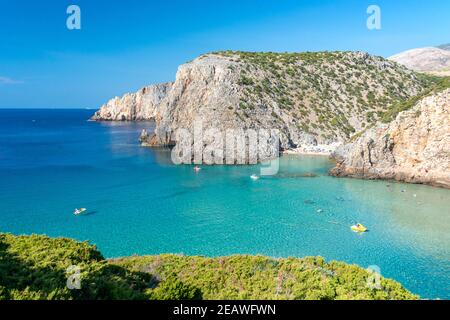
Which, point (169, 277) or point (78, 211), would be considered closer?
point (169, 277)

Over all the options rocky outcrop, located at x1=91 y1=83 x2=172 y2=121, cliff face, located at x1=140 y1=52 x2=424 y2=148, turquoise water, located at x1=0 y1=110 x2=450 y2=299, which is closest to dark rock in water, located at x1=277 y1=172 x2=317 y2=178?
turquoise water, located at x1=0 y1=110 x2=450 y2=299

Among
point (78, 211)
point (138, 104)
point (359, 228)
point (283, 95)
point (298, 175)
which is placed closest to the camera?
point (359, 228)

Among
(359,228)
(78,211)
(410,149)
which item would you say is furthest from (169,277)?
(410,149)

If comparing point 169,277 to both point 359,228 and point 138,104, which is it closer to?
point 359,228

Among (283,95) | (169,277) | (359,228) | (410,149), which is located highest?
(283,95)

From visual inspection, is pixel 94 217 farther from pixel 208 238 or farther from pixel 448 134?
pixel 448 134

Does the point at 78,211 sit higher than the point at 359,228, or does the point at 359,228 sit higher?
the point at 78,211

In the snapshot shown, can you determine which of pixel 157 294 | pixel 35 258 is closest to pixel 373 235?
pixel 157 294

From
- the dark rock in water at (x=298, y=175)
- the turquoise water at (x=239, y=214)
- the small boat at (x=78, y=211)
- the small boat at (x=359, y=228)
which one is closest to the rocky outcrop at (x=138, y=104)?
the turquoise water at (x=239, y=214)
